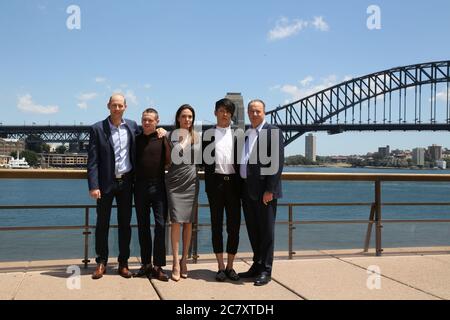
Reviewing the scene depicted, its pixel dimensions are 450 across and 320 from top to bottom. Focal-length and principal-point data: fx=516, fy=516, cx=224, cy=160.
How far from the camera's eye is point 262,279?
3814 millimetres

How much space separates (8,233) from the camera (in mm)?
4793

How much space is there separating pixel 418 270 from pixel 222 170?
1906 millimetres

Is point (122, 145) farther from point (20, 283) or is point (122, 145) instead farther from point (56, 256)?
point (56, 256)

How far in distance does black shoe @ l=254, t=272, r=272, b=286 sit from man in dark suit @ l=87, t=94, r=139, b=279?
0.97 m

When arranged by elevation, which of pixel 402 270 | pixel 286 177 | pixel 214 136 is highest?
pixel 214 136

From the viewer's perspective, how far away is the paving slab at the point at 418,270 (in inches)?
150

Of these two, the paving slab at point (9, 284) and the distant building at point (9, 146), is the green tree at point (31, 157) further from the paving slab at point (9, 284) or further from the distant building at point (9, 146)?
the paving slab at point (9, 284)

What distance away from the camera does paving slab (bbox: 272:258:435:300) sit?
3521 millimetres

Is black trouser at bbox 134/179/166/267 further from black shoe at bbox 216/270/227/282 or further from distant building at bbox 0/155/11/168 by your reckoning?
distant building at bbox 0/155/11/168

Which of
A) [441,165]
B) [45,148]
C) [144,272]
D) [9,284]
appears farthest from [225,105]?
[45,148]

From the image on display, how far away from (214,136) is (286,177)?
103 cm

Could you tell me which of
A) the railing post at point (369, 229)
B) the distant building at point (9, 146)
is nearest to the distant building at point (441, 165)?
the distant building at point (9, 146)

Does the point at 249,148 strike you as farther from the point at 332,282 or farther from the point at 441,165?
the point at 441,165
